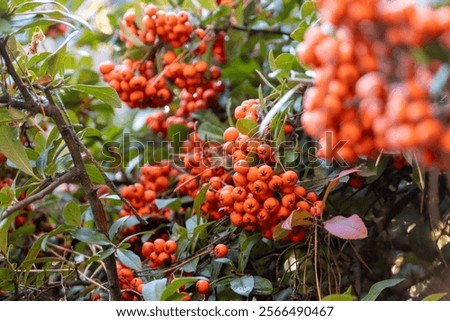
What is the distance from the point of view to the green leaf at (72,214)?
3.51 ft

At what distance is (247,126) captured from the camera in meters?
0.98

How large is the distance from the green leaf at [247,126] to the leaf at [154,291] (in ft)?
0.85

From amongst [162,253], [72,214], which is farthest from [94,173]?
[162,253]

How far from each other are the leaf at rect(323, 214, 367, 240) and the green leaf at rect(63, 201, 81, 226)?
413mm

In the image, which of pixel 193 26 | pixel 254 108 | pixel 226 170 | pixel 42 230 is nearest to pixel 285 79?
pixel 254 108

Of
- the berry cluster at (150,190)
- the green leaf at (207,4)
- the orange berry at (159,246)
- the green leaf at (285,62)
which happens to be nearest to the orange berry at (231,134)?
the green leaf at (285,62)

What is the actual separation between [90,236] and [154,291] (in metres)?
0.18

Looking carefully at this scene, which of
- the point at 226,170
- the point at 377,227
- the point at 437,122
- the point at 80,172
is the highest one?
the point at 437,122

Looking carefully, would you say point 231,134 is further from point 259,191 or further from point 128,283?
point 128,283

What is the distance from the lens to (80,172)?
950mm

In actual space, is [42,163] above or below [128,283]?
above

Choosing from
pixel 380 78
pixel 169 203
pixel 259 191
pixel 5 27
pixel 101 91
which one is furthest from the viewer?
pixel 169 203
